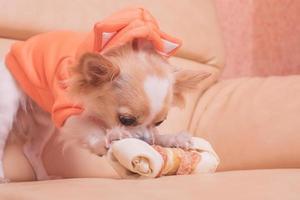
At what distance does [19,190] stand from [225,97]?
0.93 meters

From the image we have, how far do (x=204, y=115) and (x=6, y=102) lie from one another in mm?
636

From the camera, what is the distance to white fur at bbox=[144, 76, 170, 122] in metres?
1.04

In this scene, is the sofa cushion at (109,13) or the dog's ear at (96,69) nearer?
the dog's ear at (96,69)

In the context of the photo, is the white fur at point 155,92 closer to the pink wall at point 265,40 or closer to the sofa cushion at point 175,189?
the sofa cushion at point 175,189

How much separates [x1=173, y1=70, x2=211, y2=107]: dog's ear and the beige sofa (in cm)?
23

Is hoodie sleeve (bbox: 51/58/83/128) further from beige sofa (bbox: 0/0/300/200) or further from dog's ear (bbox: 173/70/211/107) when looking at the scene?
dog's ear (bbox: 173/70/211/107)

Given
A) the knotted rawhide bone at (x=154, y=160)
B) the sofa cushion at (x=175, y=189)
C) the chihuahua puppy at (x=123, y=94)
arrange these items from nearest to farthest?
the sofa cushion at (x=175, y=189) < the knotted rawhide bone at (x=154, y=160) < the chihuahua puppy at (x=123, y=94)

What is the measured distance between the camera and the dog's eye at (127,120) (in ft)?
3.37

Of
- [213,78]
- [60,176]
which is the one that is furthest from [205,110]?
[60,176]

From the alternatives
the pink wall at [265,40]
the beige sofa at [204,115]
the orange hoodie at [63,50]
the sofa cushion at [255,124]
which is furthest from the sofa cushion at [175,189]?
the pink wall at [265,40]

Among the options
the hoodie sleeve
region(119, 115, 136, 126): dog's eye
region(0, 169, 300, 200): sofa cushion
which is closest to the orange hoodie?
the hoodie sleeve

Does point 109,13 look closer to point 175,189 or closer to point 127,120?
point 127,120

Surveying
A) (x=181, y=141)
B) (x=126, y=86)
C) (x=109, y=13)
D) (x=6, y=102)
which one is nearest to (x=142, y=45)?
(x=126, y=86)

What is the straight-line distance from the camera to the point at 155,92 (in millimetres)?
1049
